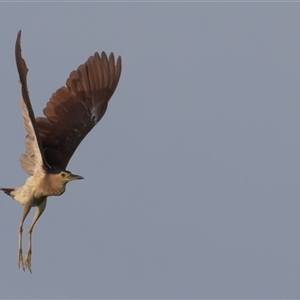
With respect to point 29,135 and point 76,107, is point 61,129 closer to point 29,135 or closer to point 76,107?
point 76,107

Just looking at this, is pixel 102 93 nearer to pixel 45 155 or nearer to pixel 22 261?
pixel 45 155

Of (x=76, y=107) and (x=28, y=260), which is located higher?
(x=76, y=107)

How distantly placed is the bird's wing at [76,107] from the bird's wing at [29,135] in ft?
2.32

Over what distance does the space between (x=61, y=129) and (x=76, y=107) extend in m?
0.59

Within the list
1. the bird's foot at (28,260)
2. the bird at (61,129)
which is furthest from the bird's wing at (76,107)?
the bird's foot at (28,260)

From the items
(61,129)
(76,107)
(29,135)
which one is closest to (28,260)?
(29,135)

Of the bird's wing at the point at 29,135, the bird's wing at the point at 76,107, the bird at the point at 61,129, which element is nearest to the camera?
the bird's wing at the point at 29,135

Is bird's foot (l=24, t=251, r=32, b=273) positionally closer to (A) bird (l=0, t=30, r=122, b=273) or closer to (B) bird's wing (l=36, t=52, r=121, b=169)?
(A) bird (l=0, t=30, r=122, b=273)

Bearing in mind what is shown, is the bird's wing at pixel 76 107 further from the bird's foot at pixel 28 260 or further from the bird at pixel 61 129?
the bird's foot at pixel 28 260

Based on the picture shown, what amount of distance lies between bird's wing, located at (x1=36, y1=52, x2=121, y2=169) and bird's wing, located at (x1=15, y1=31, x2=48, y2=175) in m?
0.71

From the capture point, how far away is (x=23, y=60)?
17.2m

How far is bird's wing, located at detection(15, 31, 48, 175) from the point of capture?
17.1m

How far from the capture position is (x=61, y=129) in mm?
20562

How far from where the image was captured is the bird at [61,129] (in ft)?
61.4
